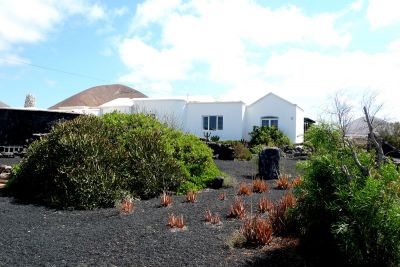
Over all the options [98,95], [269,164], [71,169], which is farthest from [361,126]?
[98,95]

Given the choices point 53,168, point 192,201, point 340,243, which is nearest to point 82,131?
point 53,168

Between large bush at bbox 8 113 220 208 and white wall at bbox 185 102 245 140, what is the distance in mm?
17573

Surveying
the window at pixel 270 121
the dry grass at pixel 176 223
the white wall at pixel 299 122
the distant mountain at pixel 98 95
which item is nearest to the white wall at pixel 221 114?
the window at pixel 270 121

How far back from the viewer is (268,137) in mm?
23922

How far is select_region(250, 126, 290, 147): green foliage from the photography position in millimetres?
23781

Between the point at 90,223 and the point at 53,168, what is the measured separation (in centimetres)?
249

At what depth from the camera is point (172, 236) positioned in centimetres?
571

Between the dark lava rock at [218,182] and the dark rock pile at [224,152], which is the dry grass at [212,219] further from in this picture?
the dark rock pile at [224,152]

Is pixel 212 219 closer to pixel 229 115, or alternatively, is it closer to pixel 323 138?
pixel 323 138

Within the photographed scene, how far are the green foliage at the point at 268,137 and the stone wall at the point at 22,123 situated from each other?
11059 mm

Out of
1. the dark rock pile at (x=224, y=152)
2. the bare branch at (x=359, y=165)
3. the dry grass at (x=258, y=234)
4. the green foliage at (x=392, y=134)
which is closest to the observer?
the bare branch at (x=359, y=165)

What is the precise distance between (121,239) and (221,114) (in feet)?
76.7

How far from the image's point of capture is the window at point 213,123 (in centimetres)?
2883

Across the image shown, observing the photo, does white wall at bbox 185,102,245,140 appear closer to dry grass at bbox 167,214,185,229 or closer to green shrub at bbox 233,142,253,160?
green shrub at bbox 233,142,253,160
